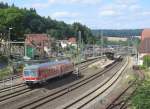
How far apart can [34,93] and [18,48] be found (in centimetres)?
7641

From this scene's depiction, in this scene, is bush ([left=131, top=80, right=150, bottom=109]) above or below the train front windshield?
above

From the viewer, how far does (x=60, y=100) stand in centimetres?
4266

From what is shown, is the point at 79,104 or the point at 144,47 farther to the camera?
the point at 144,47

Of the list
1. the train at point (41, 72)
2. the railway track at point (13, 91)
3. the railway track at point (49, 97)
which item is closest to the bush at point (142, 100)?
the railway track at point (49, 97)

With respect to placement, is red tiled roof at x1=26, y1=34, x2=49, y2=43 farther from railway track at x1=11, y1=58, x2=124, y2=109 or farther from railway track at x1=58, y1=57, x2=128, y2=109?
railway track at x1=58, y1=57, x2=128, y2=109

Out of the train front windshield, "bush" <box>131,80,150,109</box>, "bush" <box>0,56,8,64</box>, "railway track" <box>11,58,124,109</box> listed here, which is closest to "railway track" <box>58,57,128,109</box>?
"railway track" <box>11,58,124,109</box>

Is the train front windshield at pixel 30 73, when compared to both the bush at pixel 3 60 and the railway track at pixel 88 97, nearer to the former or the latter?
the railway track at pixel 88 97

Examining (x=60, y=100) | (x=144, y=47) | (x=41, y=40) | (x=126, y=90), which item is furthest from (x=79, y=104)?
(x=41, y=40)

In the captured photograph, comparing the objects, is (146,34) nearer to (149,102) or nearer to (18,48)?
(18,48)

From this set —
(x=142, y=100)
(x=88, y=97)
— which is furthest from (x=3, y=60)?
(x=142, y=100)

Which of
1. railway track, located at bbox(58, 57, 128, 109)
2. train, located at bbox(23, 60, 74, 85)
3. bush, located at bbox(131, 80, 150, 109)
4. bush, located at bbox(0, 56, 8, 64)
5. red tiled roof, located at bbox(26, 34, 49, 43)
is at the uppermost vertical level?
red tiled roof, located at bbox(26, 34, 49, 43)

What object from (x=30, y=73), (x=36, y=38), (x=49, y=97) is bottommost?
(x=49, y=97)

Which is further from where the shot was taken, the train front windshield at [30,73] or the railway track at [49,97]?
the train front windshield at [30,73]

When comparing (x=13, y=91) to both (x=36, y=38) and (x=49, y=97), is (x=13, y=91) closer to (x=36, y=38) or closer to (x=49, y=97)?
(x=49, y=97)
